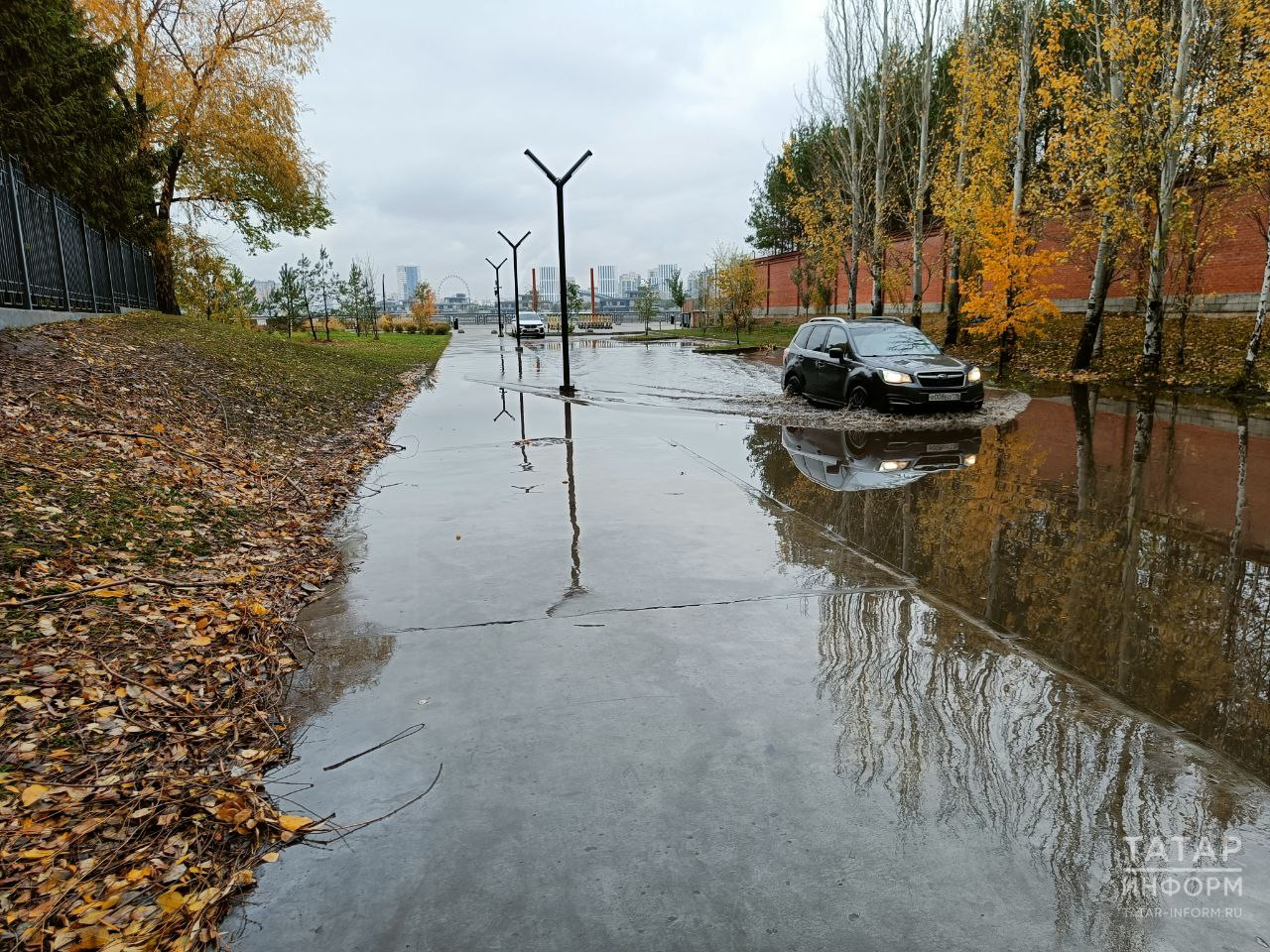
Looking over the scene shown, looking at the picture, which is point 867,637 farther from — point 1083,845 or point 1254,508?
point 1254,508

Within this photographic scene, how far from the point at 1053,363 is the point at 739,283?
88.9ft

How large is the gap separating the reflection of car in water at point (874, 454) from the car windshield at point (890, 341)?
2201mm

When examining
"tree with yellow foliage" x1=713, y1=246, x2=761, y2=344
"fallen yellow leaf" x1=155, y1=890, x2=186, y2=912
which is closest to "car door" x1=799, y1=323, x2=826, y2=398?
"fallen yellow leaf" x1=155, y1=890, x2=186, y2=912

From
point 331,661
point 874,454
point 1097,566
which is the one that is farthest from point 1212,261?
point 331,661

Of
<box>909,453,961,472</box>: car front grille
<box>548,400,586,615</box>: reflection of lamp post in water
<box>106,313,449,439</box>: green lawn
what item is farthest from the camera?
<box>106,313,449,439</box>: green lawn

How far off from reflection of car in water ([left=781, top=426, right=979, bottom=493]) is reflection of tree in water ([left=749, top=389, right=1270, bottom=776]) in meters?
0.32

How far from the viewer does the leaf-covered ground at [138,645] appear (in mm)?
2441

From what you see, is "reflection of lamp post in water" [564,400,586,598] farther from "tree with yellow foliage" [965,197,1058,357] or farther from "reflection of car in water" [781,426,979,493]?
"tree with yellow foliage" [965,197,1058,357]

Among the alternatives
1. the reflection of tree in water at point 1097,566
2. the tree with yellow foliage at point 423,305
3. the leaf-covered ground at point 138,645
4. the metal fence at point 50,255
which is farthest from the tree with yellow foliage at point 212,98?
the tree with yellow foliage at point 423,305

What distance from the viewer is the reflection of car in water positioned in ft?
28.1

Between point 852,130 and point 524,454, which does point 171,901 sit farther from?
point 852,130

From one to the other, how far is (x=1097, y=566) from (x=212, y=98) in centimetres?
2659

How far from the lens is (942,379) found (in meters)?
12.7

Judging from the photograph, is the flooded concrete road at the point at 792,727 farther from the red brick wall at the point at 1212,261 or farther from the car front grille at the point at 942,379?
the red brick wall at the point at 1212,261
